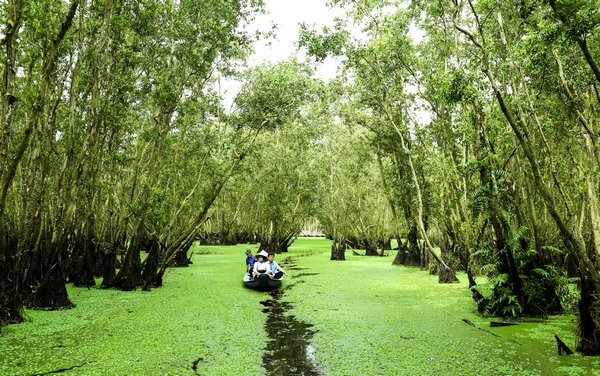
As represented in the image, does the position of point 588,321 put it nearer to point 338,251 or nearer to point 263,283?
point 263,283

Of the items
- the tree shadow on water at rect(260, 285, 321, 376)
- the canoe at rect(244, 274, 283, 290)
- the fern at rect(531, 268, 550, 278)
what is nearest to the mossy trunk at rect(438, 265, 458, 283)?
the canoe at rect(244, 274, 283, 290)

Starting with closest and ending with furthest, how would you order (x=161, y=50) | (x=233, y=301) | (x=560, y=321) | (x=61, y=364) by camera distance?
(x=61, y=364)
(x=560, y=321)
(x=233, y=301)
(x=161, y=50)

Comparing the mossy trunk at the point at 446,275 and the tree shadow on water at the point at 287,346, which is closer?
the tree shadow on water at the point at 287,346

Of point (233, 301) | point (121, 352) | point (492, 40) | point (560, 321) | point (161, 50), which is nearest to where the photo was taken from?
point (121, 352)

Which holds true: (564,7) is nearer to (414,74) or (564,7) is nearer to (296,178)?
(414,74)

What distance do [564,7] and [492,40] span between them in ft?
Answer: 13.2

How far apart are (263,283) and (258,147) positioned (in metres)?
5.69

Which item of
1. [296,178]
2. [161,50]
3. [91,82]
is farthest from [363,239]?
[91,82]

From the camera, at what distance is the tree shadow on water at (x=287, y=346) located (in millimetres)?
5230

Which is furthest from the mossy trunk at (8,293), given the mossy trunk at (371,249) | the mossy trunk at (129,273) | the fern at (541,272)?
the mossy trunk at (371,249)

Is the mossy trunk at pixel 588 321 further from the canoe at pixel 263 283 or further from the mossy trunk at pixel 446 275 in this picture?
the canoe at pixel 263 283

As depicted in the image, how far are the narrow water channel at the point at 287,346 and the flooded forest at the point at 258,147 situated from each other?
45mm

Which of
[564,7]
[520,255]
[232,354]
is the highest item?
[564,7]

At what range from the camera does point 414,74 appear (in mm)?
11555
